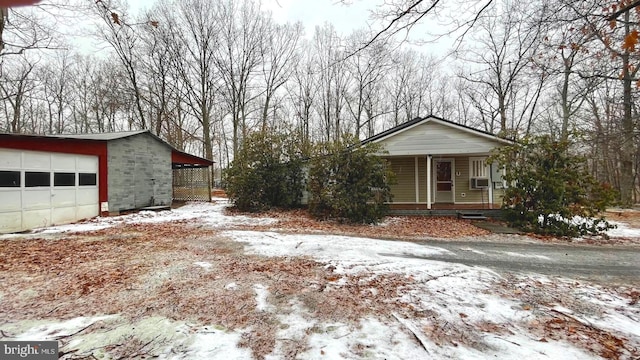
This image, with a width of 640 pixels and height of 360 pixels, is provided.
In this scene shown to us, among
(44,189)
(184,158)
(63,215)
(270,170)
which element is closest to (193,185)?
(184,158)

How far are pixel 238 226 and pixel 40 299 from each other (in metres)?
5.83

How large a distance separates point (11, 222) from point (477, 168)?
16660 mm

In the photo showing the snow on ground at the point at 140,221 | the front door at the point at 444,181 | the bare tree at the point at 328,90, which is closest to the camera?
the snow on ground at the point at 140,221

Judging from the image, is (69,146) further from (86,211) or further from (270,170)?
(270,170)

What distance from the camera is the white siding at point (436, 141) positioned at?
11102 mm

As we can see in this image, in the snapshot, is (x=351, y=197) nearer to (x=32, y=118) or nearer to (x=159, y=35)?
(x=159, y=35)

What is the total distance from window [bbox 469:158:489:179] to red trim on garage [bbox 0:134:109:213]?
15199 mm

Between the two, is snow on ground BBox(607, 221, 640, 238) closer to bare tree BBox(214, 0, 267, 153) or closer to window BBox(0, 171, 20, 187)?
window BBox(0, 171, 20, 187)

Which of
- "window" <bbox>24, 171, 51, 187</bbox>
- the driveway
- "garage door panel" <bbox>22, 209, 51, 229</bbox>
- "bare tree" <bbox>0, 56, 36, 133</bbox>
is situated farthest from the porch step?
"bare tree" <bbox>0, 56, 36, 133</bbox>

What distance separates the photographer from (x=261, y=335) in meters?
2.74

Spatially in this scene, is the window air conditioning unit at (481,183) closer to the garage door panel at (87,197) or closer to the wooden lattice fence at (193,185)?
the wooden lattice fence at (193,185)

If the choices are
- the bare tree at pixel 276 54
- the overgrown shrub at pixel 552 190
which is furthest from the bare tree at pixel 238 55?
the overgrown shrub at pixel 552 190

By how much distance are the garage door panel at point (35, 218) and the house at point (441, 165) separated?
36.1 feet

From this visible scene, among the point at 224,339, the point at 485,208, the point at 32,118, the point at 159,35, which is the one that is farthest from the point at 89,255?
the point at 32,118
